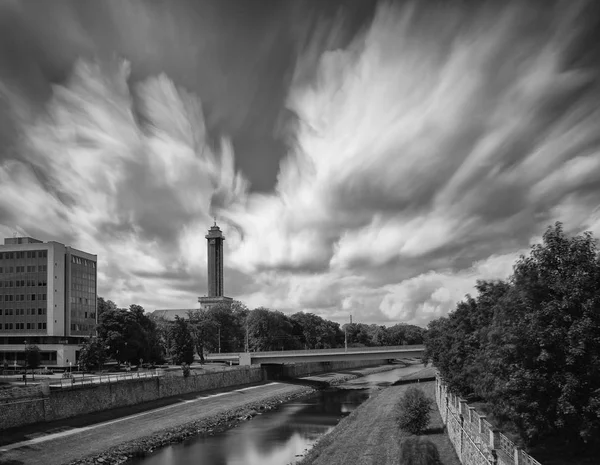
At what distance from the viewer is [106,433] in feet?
181

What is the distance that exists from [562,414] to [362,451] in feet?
82.5

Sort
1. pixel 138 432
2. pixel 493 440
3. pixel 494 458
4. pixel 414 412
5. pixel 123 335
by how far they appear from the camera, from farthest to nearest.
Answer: pixel 123 335 → pixel 138 432 → pixel 414 412 → pixel 493 440 → pixel 494 458

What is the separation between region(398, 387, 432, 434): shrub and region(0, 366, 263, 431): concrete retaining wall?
123ft

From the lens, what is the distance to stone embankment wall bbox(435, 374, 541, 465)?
21.1 meters

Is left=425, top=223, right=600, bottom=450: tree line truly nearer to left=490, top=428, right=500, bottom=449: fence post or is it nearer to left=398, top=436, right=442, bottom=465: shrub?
left=490, top=428, right=500, bottom=449: fence post

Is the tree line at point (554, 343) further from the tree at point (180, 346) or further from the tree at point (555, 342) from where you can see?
the tree at point (180, 346)

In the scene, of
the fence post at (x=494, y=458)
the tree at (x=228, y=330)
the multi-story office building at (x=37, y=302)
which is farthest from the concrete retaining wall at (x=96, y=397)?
the tree at (x=228, y=330)

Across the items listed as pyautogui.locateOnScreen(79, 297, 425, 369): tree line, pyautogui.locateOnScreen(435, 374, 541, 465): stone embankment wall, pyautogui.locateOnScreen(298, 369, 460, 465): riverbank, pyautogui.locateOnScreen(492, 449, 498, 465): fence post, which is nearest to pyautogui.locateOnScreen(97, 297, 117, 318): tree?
pyautogui.locateOnScreen(79, 297, 425, 369): tree line

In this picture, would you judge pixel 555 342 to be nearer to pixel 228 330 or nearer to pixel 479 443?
pixel 479 443

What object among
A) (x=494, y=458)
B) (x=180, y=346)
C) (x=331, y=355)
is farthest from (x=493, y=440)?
(x=331, y=355)

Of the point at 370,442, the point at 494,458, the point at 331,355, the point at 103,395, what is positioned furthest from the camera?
the point at 331,355

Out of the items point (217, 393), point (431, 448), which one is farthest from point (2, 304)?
point (431, 448)

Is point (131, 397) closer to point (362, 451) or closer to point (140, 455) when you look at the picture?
point (140, 455)

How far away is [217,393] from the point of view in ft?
307
